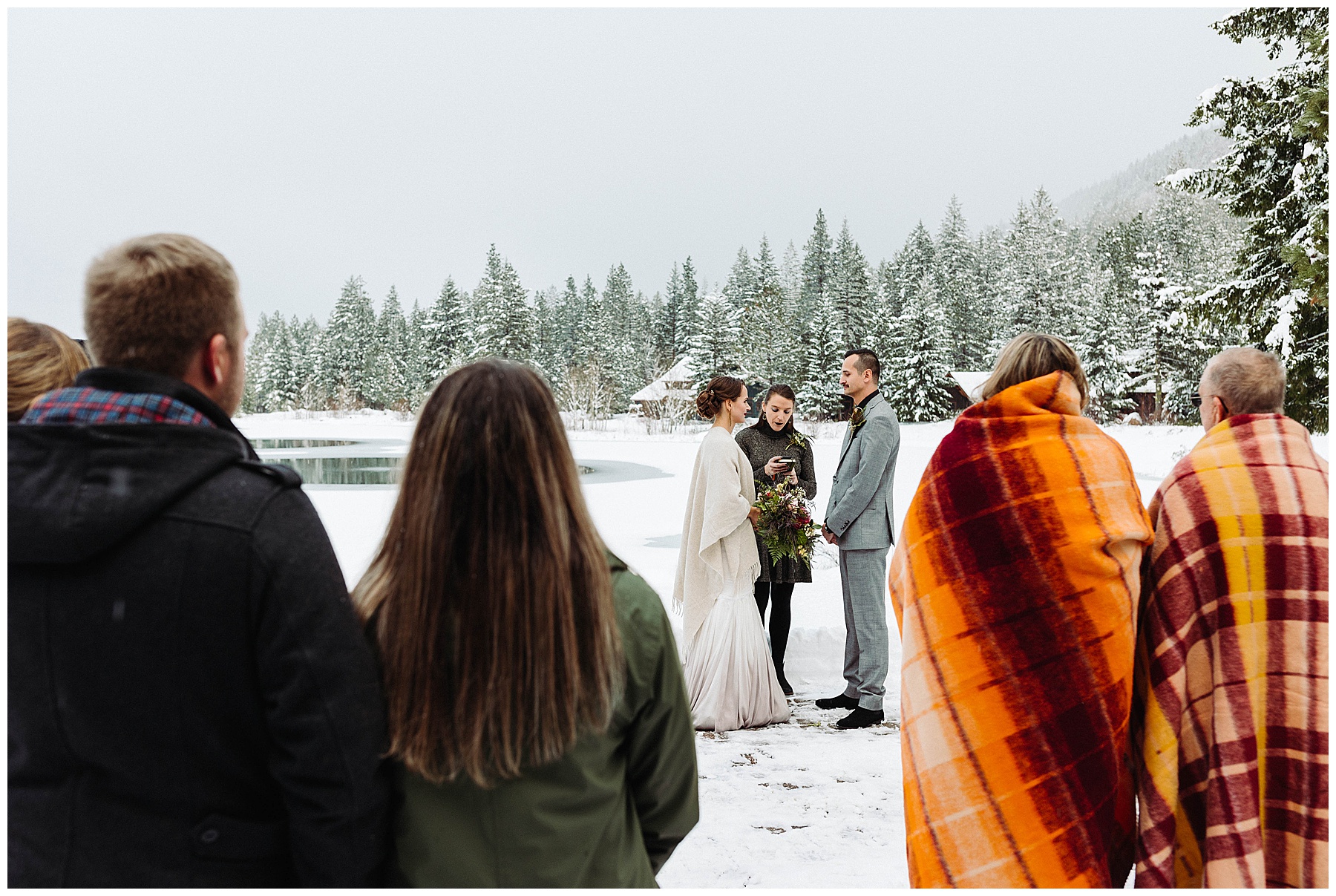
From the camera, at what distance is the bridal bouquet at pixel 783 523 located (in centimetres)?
577

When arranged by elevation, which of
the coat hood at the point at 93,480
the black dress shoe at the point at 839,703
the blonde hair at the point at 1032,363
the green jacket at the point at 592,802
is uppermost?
the blonde hair at the point at 1032,363

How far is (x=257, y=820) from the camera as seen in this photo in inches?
65.0

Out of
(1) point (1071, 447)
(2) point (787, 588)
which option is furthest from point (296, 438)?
(1) point (1071, 447)

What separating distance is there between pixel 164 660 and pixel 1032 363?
2.86m

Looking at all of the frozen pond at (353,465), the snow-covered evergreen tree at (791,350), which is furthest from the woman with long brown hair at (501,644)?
the snow-covered evergreen tree at (791,350)

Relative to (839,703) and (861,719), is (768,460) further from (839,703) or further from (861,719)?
(861,719)

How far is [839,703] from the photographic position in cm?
578

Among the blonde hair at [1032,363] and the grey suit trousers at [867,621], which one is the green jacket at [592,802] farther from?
the grey suit trousers at [867,621]

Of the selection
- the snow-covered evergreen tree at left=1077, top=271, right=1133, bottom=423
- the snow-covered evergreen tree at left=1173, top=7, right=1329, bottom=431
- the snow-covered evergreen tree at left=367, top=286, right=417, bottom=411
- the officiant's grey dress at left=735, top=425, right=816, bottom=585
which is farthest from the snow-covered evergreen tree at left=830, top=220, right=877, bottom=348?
the officiant's grey dress at left=735, top=425, right=816, bottom=585

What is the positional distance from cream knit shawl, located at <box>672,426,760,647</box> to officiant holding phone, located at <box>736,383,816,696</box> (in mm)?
329

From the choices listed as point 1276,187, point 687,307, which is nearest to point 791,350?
point 687,307

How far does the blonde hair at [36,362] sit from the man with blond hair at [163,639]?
3.12 feet

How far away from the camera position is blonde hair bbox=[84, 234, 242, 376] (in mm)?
1619

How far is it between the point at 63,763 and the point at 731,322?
61205 millimetres
